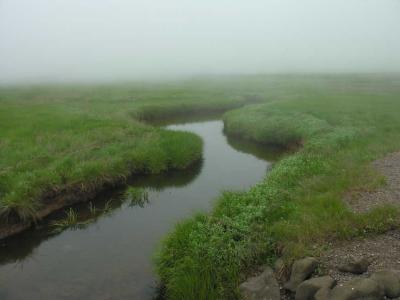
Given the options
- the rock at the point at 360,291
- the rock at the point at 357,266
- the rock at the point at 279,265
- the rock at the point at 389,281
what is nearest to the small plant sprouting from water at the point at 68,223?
the rock at the point at 279,265

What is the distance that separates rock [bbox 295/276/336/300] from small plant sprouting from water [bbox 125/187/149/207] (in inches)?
480

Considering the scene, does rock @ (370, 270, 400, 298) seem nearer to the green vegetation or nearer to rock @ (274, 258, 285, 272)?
the green vegetation

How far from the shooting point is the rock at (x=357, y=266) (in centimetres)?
1070

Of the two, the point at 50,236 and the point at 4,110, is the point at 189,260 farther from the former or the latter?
the point at 4,110

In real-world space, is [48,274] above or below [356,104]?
below

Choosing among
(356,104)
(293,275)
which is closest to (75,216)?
(293,275)

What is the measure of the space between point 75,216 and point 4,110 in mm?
25029

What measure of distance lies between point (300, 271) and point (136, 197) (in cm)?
1206

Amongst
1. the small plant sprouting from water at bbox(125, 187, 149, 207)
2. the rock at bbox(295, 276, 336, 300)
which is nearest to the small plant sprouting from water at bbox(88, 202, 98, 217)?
the small plant sprouting from water at bbox(125, 187, 149, 207)

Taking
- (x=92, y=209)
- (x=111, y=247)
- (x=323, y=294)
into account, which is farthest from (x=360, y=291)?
(x=92, y=209)

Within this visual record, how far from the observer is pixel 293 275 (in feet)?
36.6

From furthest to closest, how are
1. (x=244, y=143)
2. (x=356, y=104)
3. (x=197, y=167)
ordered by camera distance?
(x=356, y=104) → (x=244, y=143) → (x=197, y=167)

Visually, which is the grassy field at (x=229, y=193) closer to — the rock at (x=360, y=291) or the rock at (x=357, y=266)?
the rock at (x=357, y=266)

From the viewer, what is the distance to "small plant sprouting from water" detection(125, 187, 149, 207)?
2133cm
